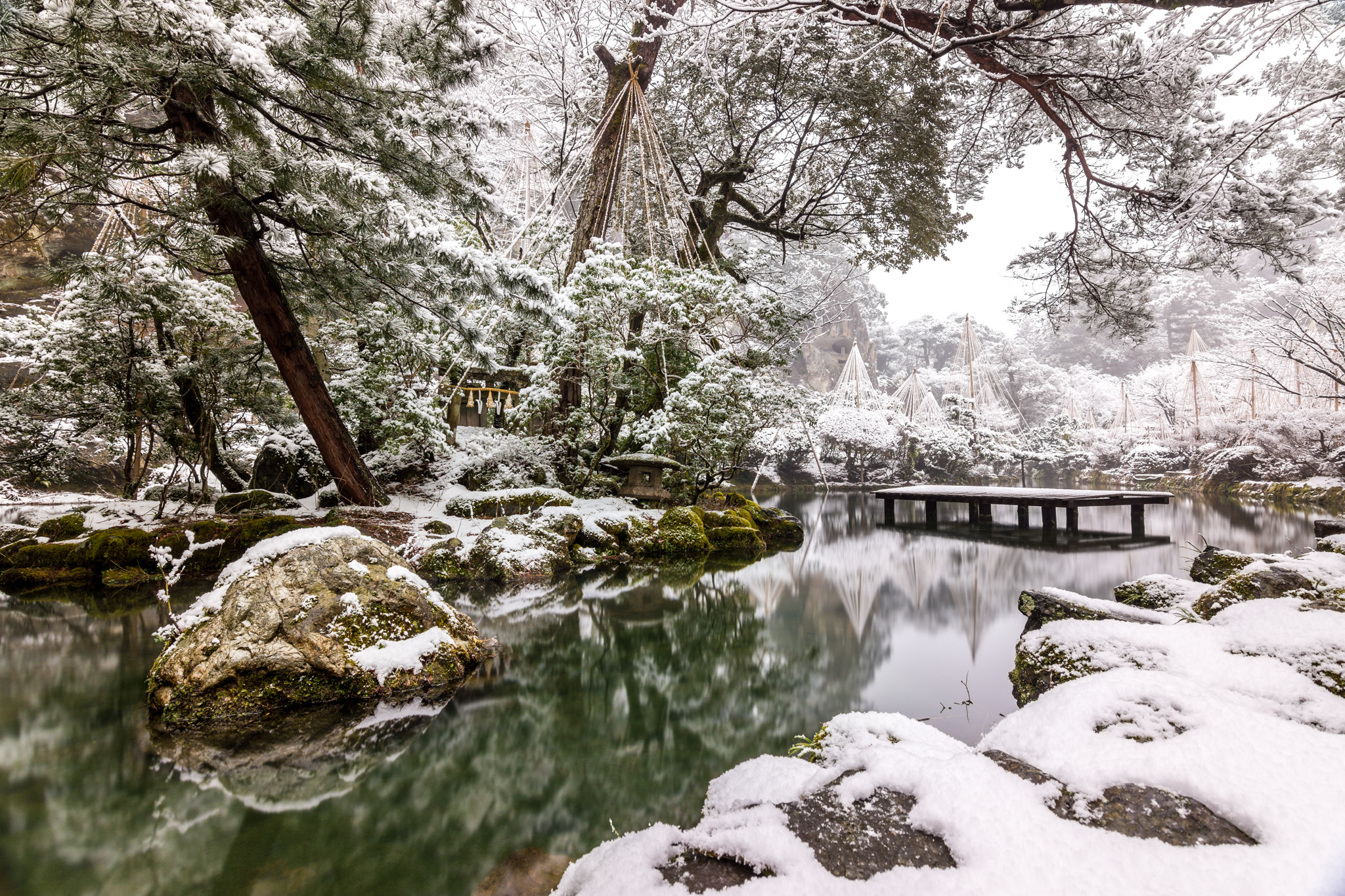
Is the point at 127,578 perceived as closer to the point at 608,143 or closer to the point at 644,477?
the point at 644,477

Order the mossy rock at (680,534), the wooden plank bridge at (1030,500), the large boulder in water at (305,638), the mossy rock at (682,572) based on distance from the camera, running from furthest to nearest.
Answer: the wooden plank bridge at (1030,500) → the mossy rock at (680,534) → the mossy rock at (682,572) → the large boulder in water at (305,638)

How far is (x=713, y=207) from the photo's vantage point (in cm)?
968

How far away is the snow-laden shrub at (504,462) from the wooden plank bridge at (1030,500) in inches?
282

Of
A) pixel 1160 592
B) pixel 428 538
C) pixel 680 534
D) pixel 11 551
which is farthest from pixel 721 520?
pixel 11 551

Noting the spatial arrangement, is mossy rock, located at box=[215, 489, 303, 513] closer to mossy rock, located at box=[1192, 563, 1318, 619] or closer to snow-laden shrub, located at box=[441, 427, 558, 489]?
snow-laden shrub, located at box=[441, 427, 558, 489]

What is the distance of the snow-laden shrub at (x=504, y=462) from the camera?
293 inches

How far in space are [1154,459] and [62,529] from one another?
23.3m

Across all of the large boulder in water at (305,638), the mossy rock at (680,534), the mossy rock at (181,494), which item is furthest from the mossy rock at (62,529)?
the mossy rock at (680,534)

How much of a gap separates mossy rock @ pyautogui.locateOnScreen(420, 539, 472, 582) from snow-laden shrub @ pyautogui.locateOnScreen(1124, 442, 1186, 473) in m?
19.6

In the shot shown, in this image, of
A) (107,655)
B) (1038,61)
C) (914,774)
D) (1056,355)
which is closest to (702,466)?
(1038,61)

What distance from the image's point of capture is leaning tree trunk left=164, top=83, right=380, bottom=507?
377 centimetres

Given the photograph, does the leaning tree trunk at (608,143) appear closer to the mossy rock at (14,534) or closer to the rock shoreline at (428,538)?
the rock shoreline at (428,538)

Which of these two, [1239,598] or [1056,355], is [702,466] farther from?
[1056,355]

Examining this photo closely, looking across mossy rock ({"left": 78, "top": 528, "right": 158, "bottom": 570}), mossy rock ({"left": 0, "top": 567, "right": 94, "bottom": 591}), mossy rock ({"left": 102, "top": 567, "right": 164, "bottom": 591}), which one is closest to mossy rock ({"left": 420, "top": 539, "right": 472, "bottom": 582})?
mossy rock ({"left": 102, "top": 567, "right": 164, "bottom": 591})
